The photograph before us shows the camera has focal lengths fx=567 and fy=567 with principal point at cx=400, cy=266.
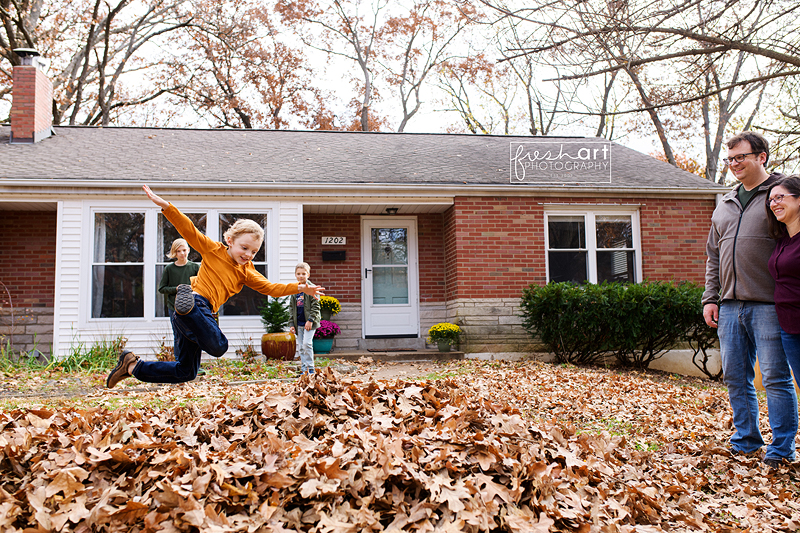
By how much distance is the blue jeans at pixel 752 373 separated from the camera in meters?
3.74

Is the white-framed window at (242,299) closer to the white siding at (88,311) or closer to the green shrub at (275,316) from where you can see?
the white siding at (88,311)

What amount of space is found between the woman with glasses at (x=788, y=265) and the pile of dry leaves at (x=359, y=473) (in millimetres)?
872

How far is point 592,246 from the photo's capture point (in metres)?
10.9

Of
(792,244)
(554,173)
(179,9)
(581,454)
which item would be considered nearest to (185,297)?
(581,454)

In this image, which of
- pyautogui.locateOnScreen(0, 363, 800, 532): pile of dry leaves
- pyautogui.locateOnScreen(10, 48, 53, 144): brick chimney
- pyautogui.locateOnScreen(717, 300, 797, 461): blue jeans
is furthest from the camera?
pyautogui.locateOnScreen(10, 48, 53, 144): brick chimney

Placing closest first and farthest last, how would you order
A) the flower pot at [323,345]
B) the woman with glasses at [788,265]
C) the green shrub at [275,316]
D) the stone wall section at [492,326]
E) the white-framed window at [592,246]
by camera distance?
1. the woman with glasses at [788,265]
2. the green shrub at [275,316]
3. the flower pot at [323,345]
4. the stone wall section at [492,326]
5. the white-framed window at [592,246]

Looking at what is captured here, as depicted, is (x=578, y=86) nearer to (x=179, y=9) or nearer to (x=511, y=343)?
(x=511, y=343)

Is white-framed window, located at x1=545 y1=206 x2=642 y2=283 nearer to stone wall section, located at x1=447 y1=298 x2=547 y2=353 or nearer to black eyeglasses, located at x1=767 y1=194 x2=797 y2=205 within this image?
stone wall section, located at x1=447 y1=298 x2=547 y2=353

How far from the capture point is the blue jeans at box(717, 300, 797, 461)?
3.74m

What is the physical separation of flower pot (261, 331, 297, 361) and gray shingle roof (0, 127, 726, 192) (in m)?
2.72

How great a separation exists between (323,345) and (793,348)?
7.49m

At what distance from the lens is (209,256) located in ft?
14.1

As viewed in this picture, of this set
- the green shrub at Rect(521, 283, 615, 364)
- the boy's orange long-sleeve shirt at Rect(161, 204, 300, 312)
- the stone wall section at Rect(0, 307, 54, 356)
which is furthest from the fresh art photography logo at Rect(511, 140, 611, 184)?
the stone wall section at Rect(0, 307, 54, 356)

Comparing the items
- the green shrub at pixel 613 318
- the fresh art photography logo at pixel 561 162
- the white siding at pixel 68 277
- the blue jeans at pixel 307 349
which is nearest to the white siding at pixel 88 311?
the white siding at pixel 68 277
